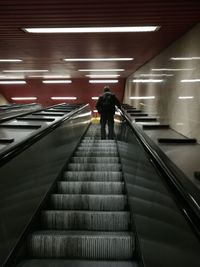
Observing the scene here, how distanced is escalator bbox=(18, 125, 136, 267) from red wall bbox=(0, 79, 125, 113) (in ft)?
38.7

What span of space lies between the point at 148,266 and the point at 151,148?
0.95 meters

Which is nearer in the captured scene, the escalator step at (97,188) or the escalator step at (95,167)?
the escalator step at (97,188)

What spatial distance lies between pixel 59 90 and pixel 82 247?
14420mm

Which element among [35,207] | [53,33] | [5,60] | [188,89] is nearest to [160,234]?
[35,207]

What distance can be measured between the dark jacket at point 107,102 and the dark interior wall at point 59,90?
23.2 ft

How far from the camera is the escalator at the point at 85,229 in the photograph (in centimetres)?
322

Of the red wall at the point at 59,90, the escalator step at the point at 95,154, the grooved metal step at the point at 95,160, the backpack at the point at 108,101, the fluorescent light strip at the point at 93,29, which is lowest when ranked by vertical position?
the escalator step at the point at 95,154

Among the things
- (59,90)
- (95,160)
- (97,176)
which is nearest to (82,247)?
(97,176)

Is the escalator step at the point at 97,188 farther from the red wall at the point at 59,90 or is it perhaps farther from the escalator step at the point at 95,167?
the red wall at the point at 59,90

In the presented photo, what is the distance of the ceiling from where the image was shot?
3951 mm

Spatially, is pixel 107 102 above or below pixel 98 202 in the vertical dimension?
above

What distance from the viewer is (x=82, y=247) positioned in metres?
3.24

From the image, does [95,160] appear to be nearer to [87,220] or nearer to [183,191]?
[87,220]

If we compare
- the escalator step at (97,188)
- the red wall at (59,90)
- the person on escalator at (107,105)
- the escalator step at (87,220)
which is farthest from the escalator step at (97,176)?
the red wall at (59,90)
